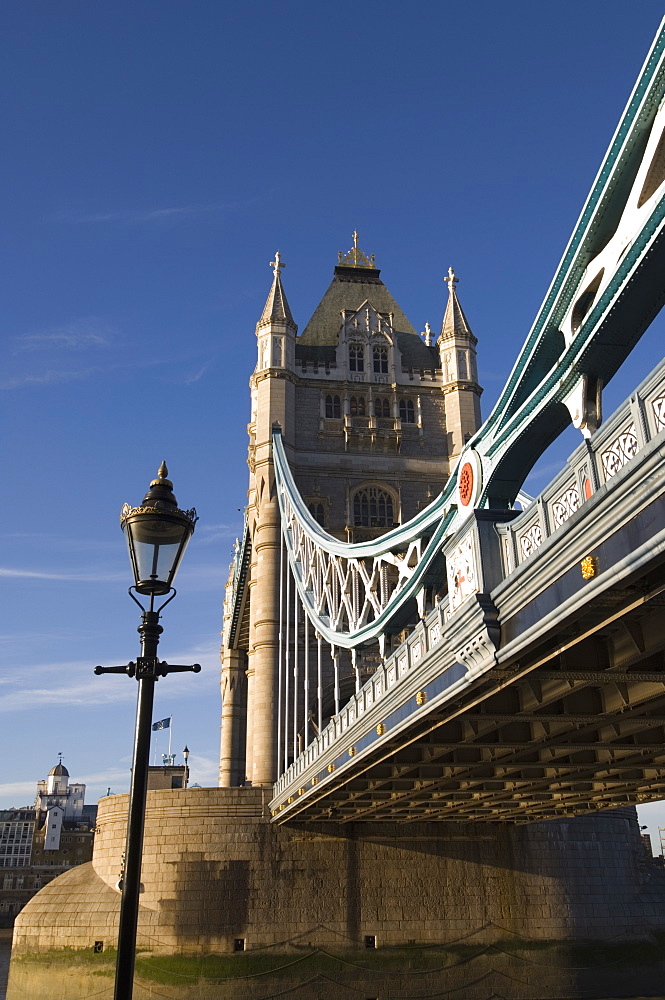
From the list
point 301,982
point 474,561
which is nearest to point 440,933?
point 301,982

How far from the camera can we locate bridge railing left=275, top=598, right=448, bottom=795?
44.1ft

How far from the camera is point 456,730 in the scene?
16797mm

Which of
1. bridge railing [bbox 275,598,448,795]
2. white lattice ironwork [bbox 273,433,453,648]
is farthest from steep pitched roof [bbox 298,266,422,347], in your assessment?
bridge railing [bbox 275,598,448,795]

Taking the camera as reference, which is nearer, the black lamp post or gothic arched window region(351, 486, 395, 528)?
the black lamp post

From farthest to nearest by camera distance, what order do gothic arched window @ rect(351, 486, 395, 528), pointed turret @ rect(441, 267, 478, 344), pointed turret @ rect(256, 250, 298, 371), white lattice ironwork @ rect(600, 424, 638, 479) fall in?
pointed turret @ rect(441, 267, 478, 344) < pointed turret @ rect(256, 250, 298, 371) < gothic arched window @ rect(351, 486, 395, 528) < white lattice ironwork @ rect(600, 424, 638, 479)

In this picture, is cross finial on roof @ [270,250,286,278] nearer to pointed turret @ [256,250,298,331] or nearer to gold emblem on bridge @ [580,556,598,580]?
pointed turret @ [256,250,298,331]

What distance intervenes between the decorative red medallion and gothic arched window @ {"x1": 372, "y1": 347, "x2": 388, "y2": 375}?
34.6 metres

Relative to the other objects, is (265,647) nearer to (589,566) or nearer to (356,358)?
(356,358)

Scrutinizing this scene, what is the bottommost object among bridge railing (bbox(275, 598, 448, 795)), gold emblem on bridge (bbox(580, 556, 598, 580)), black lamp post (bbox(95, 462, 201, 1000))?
black lamp post (bbox(95, 462, 201, 1000))

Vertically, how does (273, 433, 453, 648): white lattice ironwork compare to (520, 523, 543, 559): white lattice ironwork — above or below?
above

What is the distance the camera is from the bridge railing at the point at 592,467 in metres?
7.10

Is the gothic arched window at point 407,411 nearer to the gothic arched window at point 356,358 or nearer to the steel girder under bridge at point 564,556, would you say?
the gothic arched window at point 356,358

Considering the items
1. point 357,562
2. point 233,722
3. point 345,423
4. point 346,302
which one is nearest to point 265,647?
point 345,423

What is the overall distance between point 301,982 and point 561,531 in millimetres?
24827
